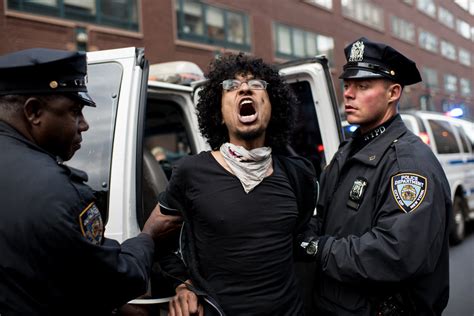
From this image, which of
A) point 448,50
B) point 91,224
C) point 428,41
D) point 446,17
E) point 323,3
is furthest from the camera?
point 448,50

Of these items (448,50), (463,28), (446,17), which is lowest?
(448,50)

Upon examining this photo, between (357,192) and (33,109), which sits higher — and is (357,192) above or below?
below

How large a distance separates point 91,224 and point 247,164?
0.77m

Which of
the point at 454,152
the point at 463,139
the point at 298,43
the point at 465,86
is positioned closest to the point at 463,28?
the point at 465,86

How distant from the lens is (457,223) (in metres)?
6.47

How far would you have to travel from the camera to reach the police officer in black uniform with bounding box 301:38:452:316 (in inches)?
66.7

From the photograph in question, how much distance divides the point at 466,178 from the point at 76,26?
12334 millimetres

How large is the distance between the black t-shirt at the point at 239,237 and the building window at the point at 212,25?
16.1 m

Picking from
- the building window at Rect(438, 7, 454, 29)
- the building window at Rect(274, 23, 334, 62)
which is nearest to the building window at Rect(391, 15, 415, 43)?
the building window at Rect(438, 7, 454, 29)

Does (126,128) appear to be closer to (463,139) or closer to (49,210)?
(49,210)

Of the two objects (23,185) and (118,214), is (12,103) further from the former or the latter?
(118,214)

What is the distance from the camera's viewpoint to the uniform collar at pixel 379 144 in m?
1.93

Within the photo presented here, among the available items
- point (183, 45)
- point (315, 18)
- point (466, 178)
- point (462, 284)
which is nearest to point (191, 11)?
point (183, 45)

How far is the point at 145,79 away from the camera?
236 cm
